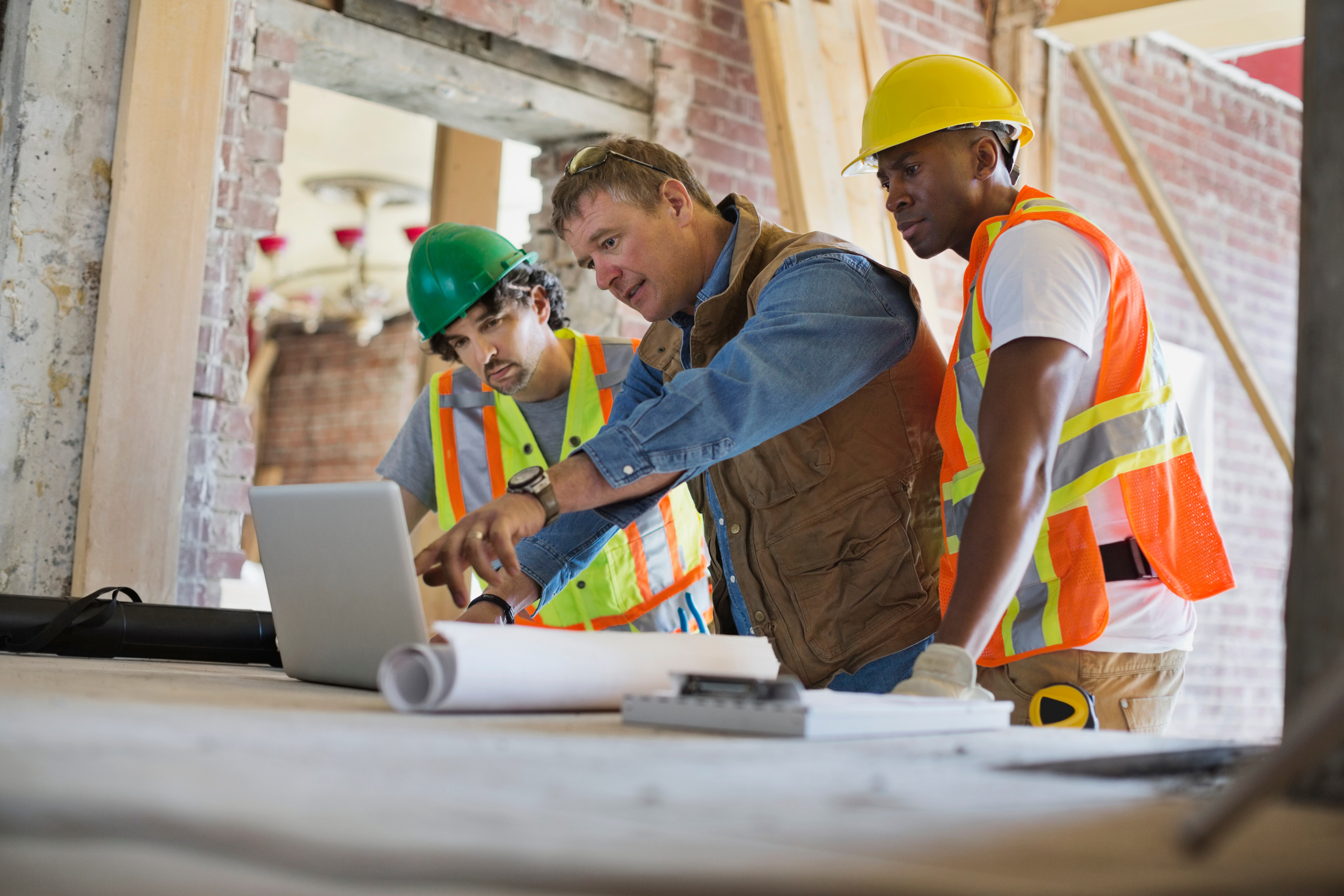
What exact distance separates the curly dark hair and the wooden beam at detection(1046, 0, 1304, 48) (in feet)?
9.78

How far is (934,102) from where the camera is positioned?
2.23 metres

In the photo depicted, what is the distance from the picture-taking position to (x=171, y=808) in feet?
2.12

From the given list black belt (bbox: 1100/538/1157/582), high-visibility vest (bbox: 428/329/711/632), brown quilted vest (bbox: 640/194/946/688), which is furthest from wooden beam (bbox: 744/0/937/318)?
black belt (bbox: 1100/538/1157/582)

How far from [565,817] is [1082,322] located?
4.15 ft

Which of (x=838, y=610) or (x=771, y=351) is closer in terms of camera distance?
(x=771, y=351)

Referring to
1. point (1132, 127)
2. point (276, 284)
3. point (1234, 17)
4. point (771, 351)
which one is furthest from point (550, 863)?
point (276, 284)

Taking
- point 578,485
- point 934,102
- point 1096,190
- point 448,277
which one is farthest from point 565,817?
point 1096,190

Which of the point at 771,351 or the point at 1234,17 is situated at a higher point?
the point at 1234,17

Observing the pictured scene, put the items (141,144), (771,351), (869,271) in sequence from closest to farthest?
(771,351) → (869,271) → (141,144)

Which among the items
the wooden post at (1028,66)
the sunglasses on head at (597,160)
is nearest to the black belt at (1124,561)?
the sunglasses on head at (597,160)

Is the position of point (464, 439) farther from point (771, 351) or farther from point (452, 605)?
point (771, 351)

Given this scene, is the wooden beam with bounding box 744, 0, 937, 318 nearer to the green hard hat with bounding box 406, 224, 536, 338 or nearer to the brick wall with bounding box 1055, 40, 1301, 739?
the green hard hat with bounding box 406, 224, 536, 338

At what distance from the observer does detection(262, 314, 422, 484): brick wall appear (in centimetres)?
1259

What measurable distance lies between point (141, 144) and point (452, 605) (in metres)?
1.63
